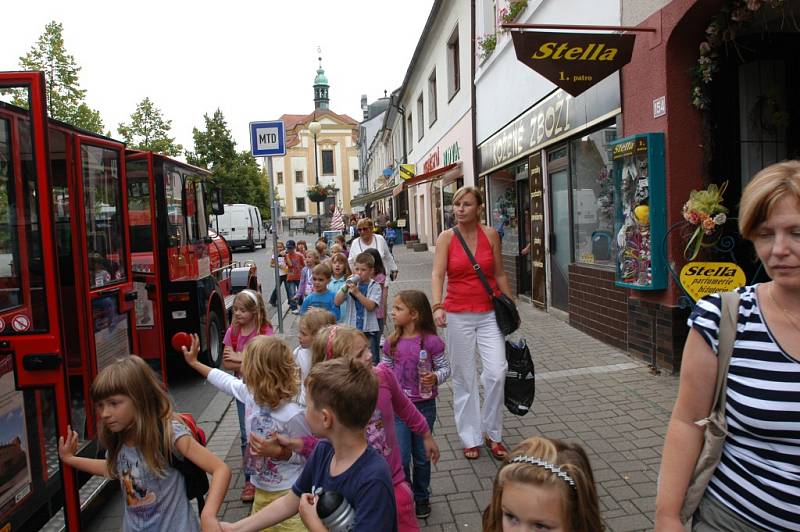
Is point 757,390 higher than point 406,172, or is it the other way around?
point 406,172

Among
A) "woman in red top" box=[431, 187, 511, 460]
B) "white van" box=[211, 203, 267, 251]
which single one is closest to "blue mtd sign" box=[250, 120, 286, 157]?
"woman in red top" box=[431, 187, 511, 460]

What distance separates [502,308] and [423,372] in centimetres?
99

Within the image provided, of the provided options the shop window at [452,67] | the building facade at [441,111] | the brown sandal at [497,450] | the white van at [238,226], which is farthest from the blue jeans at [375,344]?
the white van at [238,226]

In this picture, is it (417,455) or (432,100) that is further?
(432,100)

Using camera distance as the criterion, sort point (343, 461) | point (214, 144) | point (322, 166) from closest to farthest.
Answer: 1. point (343, 461)
2. point (214, 144)
3. point (322, 166)

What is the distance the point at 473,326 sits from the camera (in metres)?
4.41

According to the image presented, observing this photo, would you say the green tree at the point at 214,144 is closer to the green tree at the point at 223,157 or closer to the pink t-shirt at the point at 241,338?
the green tree at the point at 223,157

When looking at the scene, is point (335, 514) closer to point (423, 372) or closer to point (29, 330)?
point (423, 372)

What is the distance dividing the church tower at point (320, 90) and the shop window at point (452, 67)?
80.8 m

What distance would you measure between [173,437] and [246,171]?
187 feet

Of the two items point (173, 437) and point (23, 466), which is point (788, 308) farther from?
point (23, 466)

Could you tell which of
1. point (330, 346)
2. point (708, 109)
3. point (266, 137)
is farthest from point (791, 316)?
point (266, 137)

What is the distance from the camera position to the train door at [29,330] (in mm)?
3090

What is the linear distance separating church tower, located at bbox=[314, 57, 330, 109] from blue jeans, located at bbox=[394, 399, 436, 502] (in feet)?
314
